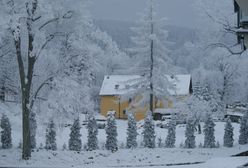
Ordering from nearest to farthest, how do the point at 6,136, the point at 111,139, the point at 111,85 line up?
1. the point at 6,136
2. the point at 111,139
3. the point at 111,85

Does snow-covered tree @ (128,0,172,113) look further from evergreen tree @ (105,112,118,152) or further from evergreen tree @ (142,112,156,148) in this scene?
evergreen tree @ (105,112,118,152)

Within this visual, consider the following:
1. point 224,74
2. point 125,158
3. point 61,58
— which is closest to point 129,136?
point 125,158

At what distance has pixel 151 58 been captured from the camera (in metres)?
44.4

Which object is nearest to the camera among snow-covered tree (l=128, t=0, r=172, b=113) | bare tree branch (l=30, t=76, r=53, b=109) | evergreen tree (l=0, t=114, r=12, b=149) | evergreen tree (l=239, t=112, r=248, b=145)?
bare tree branch (l=30, t=76, r=53, b=109)

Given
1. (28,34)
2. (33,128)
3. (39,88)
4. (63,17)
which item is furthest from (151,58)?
(28,34)

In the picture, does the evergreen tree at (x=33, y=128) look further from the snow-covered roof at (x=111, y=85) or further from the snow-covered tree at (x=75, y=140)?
the snow-covered roof at (x=111, y=85)

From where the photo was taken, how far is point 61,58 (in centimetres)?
2195

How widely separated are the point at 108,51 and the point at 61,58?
5772cm

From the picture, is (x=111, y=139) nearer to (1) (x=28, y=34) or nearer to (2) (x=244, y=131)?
(1) (x=28, y=34)

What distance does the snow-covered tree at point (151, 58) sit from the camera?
4412 cm

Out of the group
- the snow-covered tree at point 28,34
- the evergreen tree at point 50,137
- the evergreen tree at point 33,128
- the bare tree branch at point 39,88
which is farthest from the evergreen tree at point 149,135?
the bare tree branch at point 39,88

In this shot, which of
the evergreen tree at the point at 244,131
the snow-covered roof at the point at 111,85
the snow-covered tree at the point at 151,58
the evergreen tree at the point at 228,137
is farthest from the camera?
the snow-covered roof at the point at 111,85

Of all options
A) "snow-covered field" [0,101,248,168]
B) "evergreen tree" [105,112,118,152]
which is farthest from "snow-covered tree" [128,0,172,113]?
"snow-covered field" [0,101,248,168]

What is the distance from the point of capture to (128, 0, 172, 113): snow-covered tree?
44125mm
